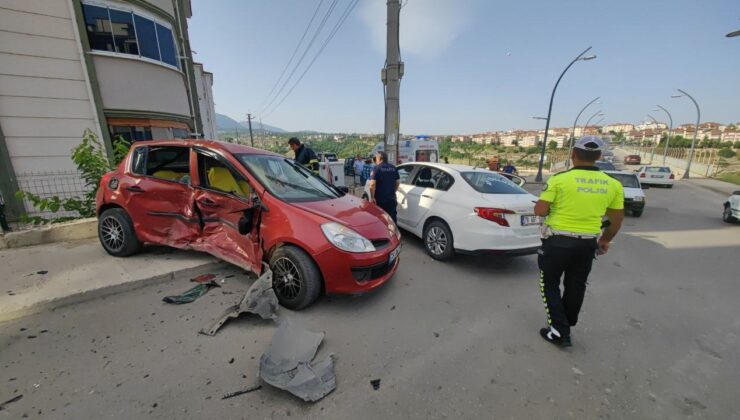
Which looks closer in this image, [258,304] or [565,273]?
[565,273]

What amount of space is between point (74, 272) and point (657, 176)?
23.7 m

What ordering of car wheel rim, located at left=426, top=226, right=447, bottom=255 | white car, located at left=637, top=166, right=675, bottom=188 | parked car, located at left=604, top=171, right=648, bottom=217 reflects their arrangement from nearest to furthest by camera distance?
car wheel rim, located at left=426, top=226, right=447, bottom=255 → parked car, located at left=604, top=171, right=648, bottom=217 → white car, located at left=637, top=166, right=675, bottom=188

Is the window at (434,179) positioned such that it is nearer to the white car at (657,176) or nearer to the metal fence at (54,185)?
the metal fence at (54,185)

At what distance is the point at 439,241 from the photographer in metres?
4.98

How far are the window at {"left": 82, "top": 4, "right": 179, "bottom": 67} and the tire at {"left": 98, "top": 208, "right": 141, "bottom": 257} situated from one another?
20.9 ft

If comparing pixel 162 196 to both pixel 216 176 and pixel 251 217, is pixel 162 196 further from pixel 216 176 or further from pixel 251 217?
pixel 251 217

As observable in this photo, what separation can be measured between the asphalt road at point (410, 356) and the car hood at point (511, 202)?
1092mm

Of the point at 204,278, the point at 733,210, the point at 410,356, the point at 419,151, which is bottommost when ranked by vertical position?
the point at 733,210

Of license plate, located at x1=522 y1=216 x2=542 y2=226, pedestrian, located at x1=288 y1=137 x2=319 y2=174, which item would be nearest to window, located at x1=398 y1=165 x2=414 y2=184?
pedestrian, located at x1=288 y1=137 x2=319 y2=174

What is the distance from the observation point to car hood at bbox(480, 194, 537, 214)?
4.26m

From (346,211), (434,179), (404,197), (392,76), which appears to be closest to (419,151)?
(392,76)

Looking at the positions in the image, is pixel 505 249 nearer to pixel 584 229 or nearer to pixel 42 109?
pixel 584 229

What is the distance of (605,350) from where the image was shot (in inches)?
111

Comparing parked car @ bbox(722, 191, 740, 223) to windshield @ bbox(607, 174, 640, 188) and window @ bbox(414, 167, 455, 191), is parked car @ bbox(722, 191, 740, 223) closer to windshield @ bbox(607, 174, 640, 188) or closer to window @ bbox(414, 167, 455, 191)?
windshield @ bbox(607, 174, 640, 188)
